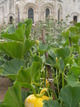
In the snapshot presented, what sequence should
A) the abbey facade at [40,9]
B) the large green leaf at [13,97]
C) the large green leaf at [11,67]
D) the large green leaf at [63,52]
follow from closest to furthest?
the large green leaf at [13,97], the large green leaf at [11,67], the large green leaf at [63,52], the abbey facade at [40,9]

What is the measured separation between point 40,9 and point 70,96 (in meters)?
26.5

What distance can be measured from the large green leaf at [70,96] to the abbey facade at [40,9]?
2512 cm

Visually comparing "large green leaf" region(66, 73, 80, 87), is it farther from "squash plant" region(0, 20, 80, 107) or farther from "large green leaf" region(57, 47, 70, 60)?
"large green leaf" region(57, 47, 70, 60)

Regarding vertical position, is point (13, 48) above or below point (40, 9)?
below

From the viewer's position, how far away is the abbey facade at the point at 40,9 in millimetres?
26844

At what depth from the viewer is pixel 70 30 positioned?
1.22 m

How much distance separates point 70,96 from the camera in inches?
32.9

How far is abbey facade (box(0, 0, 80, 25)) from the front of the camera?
88.1 ft

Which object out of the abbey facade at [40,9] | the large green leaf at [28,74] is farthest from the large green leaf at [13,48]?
the abbey facade at [40,9]

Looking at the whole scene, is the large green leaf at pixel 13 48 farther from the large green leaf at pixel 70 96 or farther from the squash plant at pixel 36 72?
the large green leaf at pixel 70 96

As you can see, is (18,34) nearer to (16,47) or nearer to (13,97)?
(16,47)

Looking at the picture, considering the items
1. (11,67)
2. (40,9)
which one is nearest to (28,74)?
(11,67)

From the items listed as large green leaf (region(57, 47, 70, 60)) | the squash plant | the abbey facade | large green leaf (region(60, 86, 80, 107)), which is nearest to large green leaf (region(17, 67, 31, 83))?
the squash plant

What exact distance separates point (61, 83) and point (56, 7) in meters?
26.5
